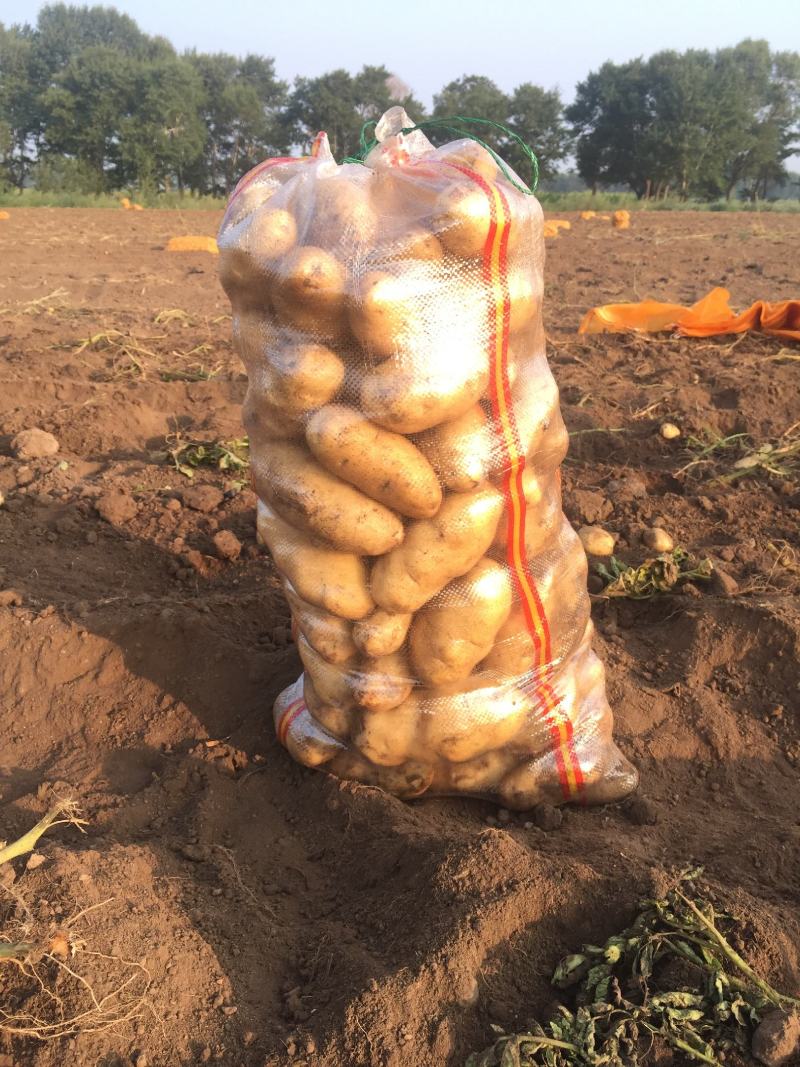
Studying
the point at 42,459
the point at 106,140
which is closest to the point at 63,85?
the point at 106,140

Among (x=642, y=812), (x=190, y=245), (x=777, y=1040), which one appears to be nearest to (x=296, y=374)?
(x=642, y=812)

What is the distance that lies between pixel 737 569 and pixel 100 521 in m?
2.42

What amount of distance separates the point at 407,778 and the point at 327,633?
42cm

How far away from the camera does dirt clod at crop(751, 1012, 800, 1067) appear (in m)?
1.40

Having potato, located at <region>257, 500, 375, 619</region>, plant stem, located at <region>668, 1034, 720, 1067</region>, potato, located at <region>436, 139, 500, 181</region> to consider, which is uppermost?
potato, located at <region>436, 139, 500, 181</region>

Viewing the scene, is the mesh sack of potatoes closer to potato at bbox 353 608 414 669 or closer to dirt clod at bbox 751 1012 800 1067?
potato at bbox 353 608 414 669

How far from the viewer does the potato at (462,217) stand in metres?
1.81

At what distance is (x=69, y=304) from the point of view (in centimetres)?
809

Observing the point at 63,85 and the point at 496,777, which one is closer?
the point at 496,777

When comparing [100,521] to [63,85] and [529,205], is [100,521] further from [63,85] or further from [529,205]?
[63,85]

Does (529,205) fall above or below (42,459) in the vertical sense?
above

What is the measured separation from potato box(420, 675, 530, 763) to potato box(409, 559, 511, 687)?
0.08 metres

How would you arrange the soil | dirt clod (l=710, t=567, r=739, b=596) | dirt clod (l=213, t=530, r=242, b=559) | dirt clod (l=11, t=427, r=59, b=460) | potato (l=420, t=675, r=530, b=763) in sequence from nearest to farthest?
the soil
potato (l=420, t=675, r=530, b=763)
dirt clod (l=710, t=567, r=739, b=596)
dirt clod (l=213, t=530, r=242, b=559)
dirt clod (l=11, t=427, r=59, b=460)

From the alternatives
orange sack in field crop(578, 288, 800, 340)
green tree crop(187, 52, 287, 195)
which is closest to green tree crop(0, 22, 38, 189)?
green tree crop(187, 52, 287, 195)
